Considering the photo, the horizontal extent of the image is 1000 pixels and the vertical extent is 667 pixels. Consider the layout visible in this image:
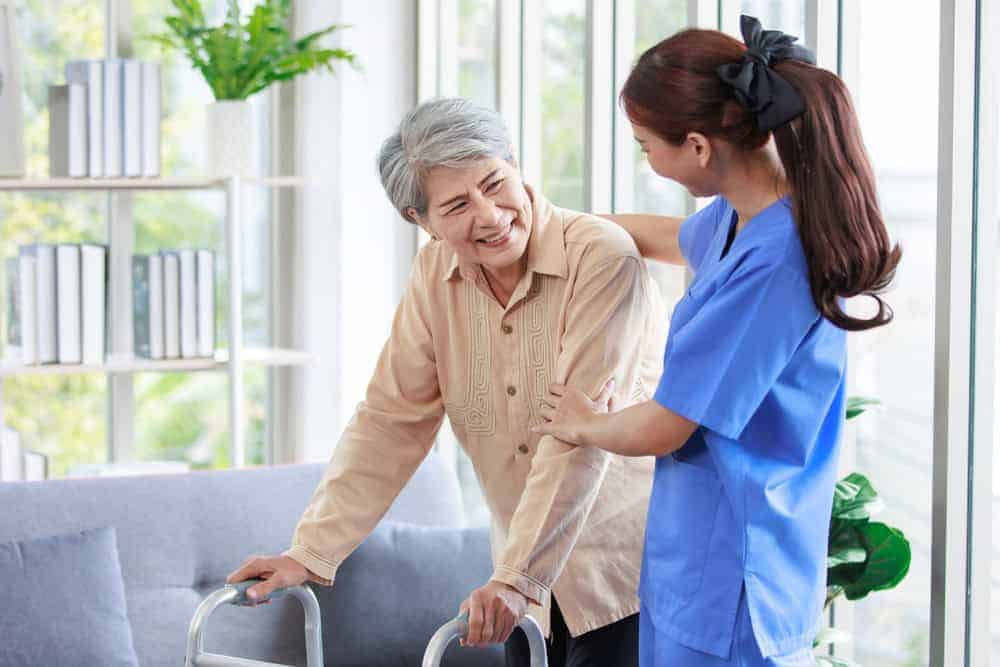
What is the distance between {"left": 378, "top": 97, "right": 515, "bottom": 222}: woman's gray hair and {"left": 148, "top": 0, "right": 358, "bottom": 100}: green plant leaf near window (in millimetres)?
1836

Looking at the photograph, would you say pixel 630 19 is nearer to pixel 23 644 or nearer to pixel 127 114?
pixel 127 114

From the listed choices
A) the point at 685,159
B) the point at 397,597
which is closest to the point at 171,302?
the point at 397,597

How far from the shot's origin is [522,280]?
175 cm

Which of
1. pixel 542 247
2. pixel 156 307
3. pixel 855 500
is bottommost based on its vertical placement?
pixel 855 500

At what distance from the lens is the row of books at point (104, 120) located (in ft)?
11.3

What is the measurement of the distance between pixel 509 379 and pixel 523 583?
1.06 feet

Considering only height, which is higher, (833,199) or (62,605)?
(833,199)

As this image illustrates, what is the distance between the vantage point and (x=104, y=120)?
11.4 ft

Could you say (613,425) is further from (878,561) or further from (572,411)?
(878,561)

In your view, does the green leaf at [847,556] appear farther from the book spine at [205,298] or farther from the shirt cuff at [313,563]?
the book spine at [205,298]

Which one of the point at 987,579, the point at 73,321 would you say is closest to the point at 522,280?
the point at 987,579

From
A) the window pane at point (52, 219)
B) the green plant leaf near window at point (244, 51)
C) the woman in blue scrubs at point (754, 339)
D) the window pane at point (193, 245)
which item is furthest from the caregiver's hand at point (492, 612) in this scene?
the window pane at point (52, 219)

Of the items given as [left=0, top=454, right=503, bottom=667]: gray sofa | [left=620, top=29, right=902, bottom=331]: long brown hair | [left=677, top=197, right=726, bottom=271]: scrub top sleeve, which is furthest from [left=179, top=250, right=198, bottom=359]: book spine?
[left=620, top=29, right=902, bottom=331]: long brown hair

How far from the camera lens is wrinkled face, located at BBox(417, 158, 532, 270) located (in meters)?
1.67
